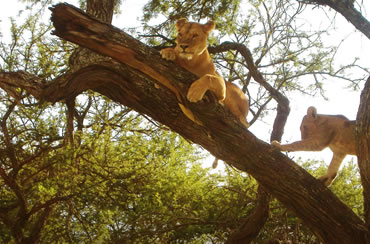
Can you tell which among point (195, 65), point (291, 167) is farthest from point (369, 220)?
point (195, 65)

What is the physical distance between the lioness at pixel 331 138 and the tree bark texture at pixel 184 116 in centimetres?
115

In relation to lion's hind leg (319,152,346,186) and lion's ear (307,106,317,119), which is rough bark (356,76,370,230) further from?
lion's ear (307,106,317,119)

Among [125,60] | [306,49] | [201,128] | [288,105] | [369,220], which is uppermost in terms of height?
[306,49]

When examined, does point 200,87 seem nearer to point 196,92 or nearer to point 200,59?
point 196,92

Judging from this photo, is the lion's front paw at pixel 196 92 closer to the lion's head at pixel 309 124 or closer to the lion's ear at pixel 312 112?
the lion's head at pixel 309 124

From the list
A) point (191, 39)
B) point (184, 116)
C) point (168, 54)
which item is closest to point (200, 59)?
point (191, 39)

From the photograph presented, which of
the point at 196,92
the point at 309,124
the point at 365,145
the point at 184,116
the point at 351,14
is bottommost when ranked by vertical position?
the point at 365,145

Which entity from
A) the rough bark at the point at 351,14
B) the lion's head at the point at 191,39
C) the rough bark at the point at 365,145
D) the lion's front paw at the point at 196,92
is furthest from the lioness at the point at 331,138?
the lion's front paw at the point at 196,92

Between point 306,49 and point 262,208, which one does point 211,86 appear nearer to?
point 262,208

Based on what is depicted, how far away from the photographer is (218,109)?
10.9ft

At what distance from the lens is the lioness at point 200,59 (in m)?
3.51

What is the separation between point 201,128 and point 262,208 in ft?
5.71

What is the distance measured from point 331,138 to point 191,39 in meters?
2.14

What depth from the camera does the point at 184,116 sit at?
11.9ft
